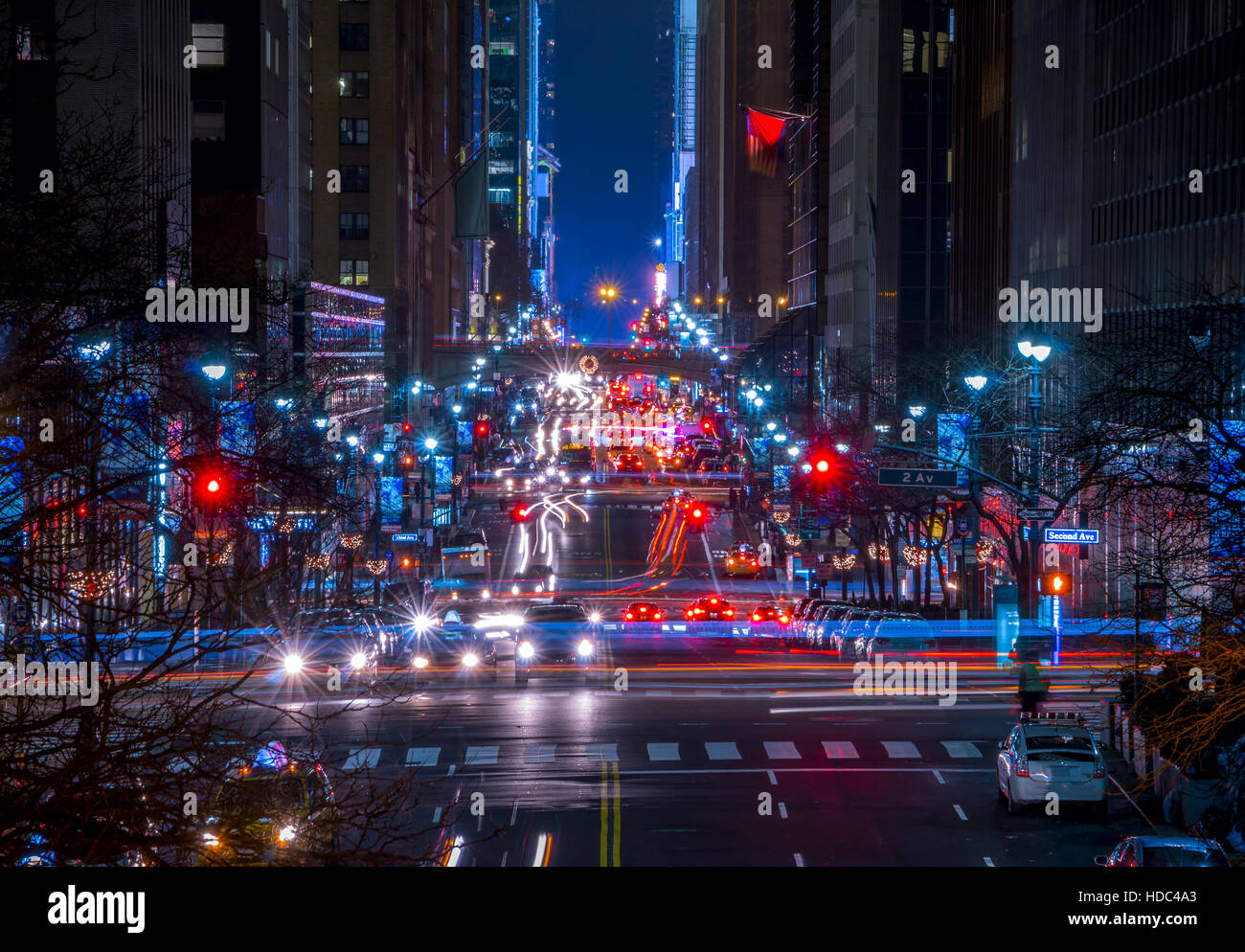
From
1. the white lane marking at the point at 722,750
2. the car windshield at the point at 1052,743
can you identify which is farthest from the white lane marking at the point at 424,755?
the car windshield at the point at 1052,743

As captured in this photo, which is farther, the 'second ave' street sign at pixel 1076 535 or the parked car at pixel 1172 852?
the 'second ave' street sign at pixel 1076 535

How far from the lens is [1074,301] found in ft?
163

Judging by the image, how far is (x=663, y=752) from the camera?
1028 inches

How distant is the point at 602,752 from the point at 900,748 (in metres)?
4.98

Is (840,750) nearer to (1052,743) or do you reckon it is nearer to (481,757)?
(1052,743)

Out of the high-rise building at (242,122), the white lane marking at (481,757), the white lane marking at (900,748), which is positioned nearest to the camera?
the white lane marking at (481,757)

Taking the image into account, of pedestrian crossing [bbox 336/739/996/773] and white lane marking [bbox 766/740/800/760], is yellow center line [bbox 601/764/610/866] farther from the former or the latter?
white lane marking [bbox 766/740/800/760]

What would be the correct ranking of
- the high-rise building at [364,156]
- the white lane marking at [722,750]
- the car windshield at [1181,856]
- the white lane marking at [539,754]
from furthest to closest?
1. the high-rise building at [364,156]
2. the white lane marking at [722,750]
3. the white lane marking at [539,754]
4. the car windshield at [1181,856]

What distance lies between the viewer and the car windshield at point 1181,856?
13625 mm

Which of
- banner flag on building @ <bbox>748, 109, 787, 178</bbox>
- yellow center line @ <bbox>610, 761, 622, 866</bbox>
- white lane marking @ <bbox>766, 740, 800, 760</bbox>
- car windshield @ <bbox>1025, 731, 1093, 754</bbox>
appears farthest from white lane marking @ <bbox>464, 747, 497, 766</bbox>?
banner flag on building @ <bbox>748, 109, 787, 178</bbox>

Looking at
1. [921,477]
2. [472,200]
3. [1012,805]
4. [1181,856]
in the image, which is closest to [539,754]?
[1012,805]

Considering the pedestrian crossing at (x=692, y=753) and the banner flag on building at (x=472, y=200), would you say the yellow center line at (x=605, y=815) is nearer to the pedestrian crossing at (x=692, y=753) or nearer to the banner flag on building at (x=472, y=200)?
the pedestrian crossing at (x=692, y=753)

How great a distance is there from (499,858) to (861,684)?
16666mm
